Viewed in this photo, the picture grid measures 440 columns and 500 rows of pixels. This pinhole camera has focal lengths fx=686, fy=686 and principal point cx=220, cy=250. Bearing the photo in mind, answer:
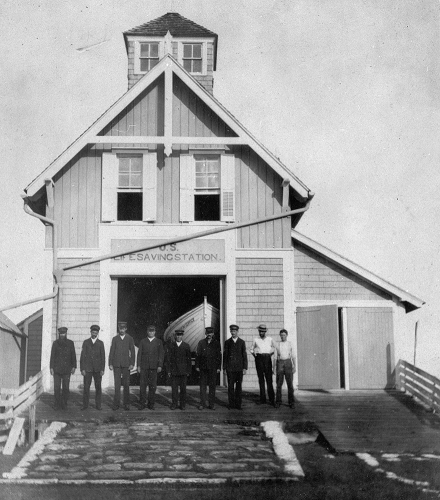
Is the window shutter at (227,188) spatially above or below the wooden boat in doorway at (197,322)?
above

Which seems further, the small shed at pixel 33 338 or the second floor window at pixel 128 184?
the small shed at pixel 33 338

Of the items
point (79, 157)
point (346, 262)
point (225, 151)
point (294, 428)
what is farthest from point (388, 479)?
point (79, 157)

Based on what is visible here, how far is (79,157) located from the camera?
16.8m

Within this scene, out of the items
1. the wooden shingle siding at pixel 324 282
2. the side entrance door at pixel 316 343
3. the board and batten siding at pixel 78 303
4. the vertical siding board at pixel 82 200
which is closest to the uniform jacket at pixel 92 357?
the board and batten siding at pixel 78 303

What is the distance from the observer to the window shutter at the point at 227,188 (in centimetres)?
1680

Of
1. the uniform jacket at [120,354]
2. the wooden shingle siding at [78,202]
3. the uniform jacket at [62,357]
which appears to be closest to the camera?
the uniform jacket at [62,357]

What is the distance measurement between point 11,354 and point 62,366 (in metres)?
9.30

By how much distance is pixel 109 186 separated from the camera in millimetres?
16766

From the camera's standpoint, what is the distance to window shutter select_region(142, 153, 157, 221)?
16734mm

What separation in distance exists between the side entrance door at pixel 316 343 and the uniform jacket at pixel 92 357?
534 centimetres

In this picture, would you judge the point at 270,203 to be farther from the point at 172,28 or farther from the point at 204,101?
the point at 172,28

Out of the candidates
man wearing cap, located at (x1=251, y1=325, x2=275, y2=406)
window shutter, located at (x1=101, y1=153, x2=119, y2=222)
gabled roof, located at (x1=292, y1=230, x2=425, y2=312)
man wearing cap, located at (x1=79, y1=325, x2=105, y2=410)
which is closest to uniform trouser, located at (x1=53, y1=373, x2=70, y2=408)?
man wearing cap, located at (x1=79, y1=325, x2=105, y2=410)

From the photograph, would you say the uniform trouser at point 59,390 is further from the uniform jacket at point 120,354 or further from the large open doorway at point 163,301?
the large open doorway at point 163,301

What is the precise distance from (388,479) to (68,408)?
6.67 metres
